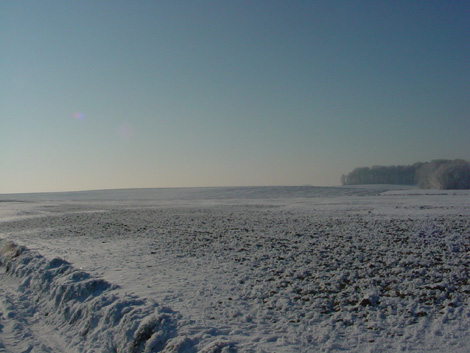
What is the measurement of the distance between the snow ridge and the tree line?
10357cm

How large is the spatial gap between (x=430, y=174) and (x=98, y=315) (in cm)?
11220

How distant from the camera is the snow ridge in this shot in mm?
7562

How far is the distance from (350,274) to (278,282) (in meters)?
2.23

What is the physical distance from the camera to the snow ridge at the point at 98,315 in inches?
298

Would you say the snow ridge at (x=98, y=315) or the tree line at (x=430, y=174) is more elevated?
the tree line at (x=430, y=174)

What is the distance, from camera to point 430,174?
346 ft

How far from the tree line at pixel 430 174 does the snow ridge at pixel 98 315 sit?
10357 centimetres

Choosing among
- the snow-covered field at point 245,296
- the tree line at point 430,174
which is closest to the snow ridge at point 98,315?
the snow-covered field at point 245,296

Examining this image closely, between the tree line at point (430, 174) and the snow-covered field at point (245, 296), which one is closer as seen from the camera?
the snow-covered field at point (245, 296)

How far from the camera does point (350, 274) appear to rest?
11.4 m

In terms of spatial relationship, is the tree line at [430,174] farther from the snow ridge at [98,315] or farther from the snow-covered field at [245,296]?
the snow ridge at [98,315]

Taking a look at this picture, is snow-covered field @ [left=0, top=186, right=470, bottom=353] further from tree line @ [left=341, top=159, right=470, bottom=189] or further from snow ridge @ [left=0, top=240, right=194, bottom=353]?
tree line @ [left=341, top=159, right=470, bottom=189]

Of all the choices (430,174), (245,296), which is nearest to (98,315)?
(245,296)

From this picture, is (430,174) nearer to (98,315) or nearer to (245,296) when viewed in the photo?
(245,296)
